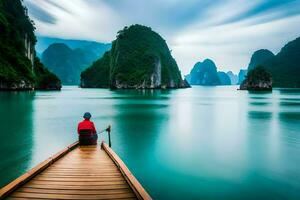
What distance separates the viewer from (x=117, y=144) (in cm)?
2166

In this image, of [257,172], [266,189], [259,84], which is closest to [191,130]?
[257,172]

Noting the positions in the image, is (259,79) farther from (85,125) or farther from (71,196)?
(71,196)

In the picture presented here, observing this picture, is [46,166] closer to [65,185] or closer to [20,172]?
[65,185]

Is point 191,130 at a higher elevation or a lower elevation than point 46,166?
lower

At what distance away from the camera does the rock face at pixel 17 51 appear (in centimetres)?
9825

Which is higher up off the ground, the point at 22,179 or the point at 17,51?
the point at 17,51

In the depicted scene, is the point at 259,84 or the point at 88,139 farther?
the point at 259,84

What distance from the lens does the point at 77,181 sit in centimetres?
895

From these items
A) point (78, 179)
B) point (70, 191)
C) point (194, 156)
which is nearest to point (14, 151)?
point (78, 179)

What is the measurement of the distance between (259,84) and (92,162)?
177276 millimetres

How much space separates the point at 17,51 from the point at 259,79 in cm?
13213

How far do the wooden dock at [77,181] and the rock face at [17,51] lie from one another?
90848mm

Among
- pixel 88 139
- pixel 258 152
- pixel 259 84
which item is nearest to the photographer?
pixel 88 139

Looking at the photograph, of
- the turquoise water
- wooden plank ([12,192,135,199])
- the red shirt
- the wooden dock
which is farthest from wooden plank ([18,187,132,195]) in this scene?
the red shirt
